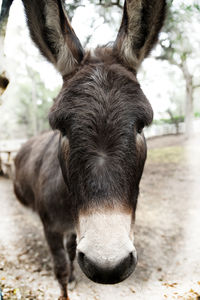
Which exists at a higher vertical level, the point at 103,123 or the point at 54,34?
the point at 54,34

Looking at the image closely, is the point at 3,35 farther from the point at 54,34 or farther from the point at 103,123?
the point at 103,123

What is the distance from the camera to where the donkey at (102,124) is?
4.33 feet

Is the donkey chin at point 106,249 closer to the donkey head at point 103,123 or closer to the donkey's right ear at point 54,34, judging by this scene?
the donkey head at point 103,123

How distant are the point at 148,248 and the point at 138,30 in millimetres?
3722

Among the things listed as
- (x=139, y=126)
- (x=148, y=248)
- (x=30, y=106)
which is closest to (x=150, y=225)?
(x=148, y=248)

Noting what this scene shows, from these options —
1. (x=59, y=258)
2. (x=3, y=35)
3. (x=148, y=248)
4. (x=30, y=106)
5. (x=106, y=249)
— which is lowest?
(x=30, y=106)

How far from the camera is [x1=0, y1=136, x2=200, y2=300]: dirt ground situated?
253 cm

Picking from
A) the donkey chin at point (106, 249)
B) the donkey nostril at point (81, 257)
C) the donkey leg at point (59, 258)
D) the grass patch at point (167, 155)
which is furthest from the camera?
the grass patch at point (167, 155)

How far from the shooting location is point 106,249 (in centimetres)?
125

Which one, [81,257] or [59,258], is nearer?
[81,257]

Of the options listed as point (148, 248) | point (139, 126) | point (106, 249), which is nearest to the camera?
point (106, 249)

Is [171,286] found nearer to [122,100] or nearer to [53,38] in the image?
[122,100]

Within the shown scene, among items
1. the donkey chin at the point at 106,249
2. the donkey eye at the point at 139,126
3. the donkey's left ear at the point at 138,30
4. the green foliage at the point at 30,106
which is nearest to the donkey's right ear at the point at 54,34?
the donkey's left ear at the point at 138,30

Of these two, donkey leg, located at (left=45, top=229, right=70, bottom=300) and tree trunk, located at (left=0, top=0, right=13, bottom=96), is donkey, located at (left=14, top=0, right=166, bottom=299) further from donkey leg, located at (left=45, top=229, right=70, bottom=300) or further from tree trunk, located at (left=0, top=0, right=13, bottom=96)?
donkey leg, located at (left=45, top=229, right=70, bottom=300)
